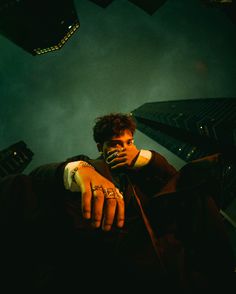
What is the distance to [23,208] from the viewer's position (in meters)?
2.13

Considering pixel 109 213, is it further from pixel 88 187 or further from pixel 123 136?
pixel 123 136

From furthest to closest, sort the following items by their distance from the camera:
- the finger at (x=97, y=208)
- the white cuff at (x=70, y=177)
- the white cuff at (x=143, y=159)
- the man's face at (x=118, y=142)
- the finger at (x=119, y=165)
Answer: the man's face at (x=118, y=142), the white cuff at (x=143, y=159), the finger at (x=119, y=165), the white cuff at (x=70, y=177), the finger at (x=97, y=208)

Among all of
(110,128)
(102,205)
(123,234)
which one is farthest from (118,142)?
(102,205)

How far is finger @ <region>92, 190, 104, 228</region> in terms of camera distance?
2.05 metres

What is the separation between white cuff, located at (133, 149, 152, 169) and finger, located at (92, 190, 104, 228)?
1.74m

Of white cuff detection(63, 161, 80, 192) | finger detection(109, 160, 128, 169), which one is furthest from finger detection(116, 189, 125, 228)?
finger detection(109, 160, 128, 169)

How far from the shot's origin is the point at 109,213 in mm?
2082

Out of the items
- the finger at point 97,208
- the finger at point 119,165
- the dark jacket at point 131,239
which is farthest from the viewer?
the finger at point 119,165

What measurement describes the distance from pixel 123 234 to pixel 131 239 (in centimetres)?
10

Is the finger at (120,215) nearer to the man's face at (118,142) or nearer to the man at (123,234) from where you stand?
the man at (123,234)

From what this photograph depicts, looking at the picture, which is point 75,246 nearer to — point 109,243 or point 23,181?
point 109,243

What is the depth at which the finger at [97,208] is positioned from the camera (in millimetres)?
2055

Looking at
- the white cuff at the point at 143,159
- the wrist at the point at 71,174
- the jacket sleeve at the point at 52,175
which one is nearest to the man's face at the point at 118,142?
the white cuff at the point at 143,159

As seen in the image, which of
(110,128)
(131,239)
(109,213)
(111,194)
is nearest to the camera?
(109,213)
